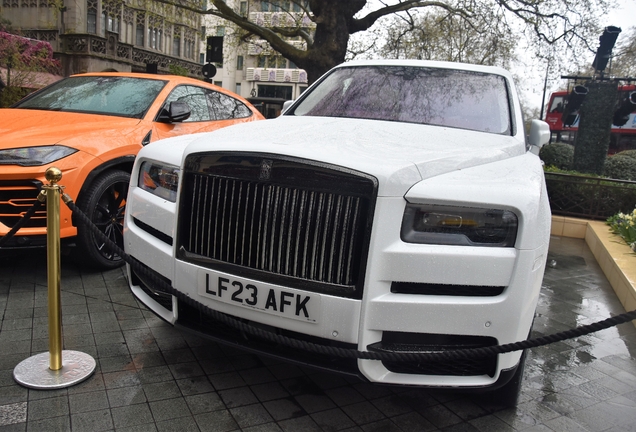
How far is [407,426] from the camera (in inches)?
110

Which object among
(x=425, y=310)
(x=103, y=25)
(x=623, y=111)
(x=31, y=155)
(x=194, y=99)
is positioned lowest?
(x=425, y=310)

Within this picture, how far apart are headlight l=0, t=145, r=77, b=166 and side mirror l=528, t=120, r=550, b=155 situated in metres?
3.78

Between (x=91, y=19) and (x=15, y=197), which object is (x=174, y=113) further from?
(x=91, y=19)

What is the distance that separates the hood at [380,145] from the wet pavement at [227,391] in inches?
47.6

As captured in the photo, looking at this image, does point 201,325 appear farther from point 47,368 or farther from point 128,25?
point 128,25

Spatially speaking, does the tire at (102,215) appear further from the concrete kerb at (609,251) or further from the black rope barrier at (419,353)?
the concrete kerb at (609,251)

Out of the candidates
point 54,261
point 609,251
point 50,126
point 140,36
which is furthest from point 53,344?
point 140,36

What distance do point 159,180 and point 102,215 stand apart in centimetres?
192

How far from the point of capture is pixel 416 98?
13.1ft

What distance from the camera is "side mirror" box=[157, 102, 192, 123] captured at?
5.33 m

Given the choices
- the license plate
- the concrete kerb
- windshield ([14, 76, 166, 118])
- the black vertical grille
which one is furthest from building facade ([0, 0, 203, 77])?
the license plate

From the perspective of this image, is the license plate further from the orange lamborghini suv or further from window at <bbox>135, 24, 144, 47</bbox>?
window at <bbox>135, 24, 144, 47</bbox>

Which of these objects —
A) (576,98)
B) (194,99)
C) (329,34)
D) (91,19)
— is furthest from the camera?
(91,19)

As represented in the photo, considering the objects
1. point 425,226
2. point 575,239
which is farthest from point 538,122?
point 575,239
